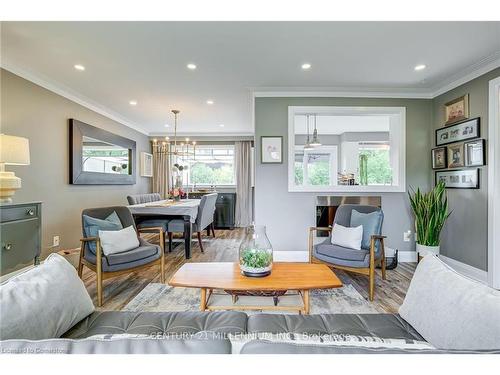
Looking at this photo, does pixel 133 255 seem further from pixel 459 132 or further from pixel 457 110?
pixel 457 110

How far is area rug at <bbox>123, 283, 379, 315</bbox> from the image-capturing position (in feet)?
6.54

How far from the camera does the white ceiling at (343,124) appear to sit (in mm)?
5605

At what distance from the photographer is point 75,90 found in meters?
3.73

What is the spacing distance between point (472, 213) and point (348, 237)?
1670 mm

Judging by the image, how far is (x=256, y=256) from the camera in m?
1.93

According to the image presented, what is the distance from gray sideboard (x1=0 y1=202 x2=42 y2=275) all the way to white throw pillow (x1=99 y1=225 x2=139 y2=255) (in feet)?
2.74

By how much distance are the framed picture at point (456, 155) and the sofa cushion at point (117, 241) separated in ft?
13.3

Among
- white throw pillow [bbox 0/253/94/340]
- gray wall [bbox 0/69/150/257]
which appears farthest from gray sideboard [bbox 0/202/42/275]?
white throw pillow [bbox 0/253/94/340]

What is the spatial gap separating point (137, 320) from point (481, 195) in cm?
374

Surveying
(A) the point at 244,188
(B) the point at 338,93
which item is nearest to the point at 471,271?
(B) the point at 338,93

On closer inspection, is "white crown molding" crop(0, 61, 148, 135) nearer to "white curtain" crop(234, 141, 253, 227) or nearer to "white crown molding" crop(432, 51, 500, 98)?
"white curtain" crop(234, 141, 253, 227)

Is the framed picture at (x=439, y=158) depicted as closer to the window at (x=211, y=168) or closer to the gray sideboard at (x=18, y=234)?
the window at (x=211, y=168)

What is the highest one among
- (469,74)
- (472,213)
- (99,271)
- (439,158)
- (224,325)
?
(469,74)

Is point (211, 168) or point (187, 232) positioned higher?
point (211, 168)
